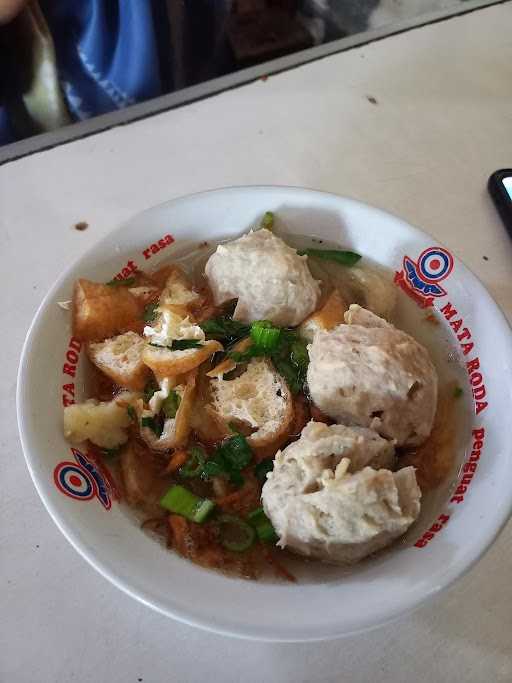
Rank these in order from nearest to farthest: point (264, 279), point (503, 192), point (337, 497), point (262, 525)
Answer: point (337, 497) < point (262, 525) < point (264, 279) < point (503, 192)

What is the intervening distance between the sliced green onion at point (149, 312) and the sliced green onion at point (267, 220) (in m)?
0.20

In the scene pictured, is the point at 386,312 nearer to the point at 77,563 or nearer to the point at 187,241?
the point at 187,241

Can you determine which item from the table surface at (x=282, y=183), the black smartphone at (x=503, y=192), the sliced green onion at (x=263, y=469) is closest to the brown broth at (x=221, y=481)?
the sliced green onion at (x=263, y=469)

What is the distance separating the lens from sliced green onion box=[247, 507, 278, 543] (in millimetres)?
691

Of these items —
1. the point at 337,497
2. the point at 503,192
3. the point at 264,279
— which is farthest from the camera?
the point at 503,192

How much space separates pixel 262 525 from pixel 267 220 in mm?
435

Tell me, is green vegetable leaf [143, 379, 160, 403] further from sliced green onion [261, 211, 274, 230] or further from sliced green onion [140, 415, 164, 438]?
sliced green onion [261, 211, 274, 230]

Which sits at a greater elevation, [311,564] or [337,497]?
[337,497]

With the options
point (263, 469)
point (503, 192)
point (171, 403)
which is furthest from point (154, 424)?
point (503, 192)

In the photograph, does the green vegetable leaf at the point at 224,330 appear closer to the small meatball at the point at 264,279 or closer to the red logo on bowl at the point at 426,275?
the small meatball at the point at 264,279

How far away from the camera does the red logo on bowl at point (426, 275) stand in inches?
31.8

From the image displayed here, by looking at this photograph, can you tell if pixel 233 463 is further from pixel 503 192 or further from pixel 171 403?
pixel 503 192

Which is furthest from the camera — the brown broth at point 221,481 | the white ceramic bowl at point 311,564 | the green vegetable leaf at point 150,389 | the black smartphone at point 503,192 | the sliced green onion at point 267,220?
the black smartphone at point 503,192

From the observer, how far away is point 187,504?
2.38ft
